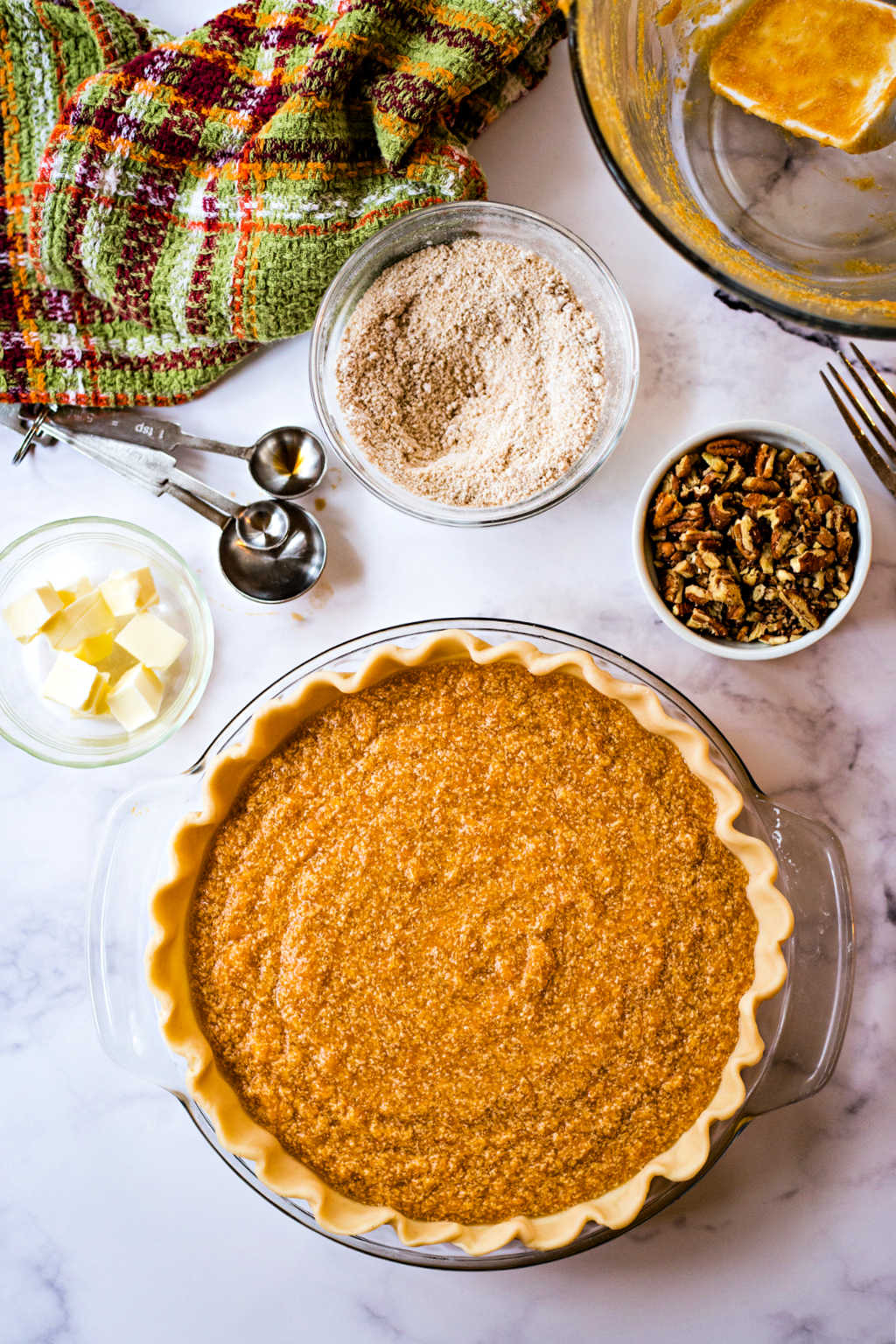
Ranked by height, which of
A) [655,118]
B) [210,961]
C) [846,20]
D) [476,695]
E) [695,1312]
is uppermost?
[846,20]

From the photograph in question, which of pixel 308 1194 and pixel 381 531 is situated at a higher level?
pixel 381 531

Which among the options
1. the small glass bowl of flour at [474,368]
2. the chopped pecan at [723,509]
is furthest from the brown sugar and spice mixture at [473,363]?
the chopped pecan at [723,509]

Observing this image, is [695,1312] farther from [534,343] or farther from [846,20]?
[846,20]

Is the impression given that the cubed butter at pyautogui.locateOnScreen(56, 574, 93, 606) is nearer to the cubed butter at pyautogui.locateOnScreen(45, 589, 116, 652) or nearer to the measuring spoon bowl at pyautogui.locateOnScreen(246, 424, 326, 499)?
the cubed butter at pyautogui.locateOnScreen(45, 589, 116, 652)

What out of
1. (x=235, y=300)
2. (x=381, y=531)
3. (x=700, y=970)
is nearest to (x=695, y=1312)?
(x=700, y=970)

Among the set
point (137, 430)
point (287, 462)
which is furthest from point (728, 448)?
point (137, 430)
